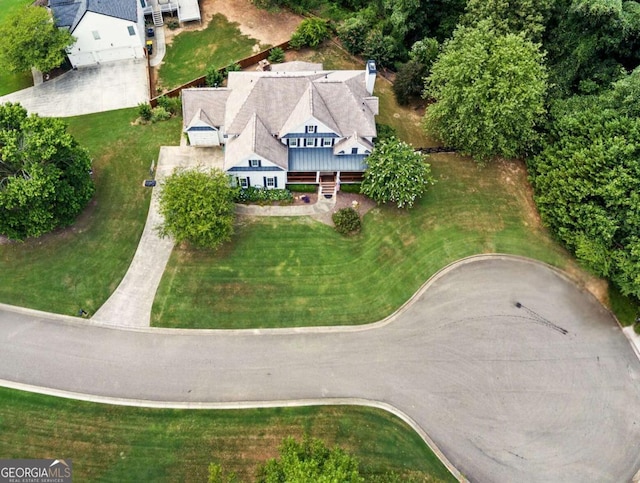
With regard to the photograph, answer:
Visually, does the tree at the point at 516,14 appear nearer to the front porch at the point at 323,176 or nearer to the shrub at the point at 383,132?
the shrub at the point at 383,132

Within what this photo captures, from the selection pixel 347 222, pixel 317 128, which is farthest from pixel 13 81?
pixel 347 222

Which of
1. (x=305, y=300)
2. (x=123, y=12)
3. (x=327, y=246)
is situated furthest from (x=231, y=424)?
(x=123, y=12)

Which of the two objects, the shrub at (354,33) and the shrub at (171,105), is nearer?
the shrub at (171,105)

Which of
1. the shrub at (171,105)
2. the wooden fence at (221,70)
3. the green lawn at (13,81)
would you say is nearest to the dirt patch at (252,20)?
the wooden fence at (221,70)

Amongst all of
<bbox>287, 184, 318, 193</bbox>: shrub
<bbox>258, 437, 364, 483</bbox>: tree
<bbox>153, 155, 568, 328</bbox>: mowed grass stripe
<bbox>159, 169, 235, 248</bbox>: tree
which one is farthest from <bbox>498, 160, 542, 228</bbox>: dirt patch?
<bbox>258, 437, 364, 483</bbox>: tree

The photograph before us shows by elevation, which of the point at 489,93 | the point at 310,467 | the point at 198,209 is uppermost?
the point at 489,93

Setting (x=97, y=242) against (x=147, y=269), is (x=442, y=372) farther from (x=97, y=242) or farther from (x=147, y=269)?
(x=97, y=242)
